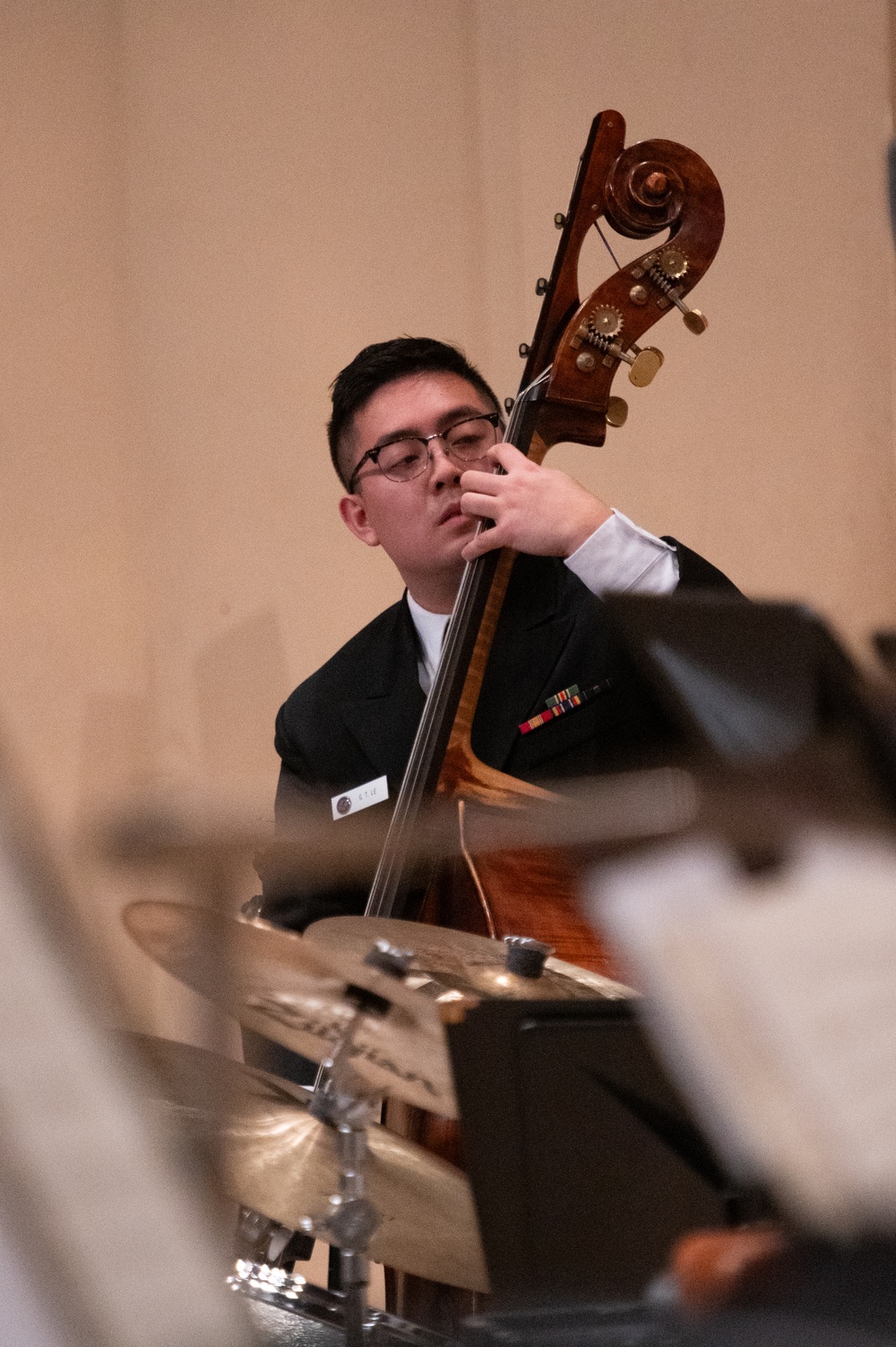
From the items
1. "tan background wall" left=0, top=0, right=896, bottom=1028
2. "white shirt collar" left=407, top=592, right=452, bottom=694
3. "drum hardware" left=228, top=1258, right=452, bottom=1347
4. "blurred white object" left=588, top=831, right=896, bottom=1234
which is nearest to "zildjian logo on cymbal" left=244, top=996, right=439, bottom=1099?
"drum hardware" left=228, top=1258, right=452, bottom=1347

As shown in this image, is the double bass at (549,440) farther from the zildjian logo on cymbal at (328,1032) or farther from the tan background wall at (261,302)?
the tan background wall at (261,302)

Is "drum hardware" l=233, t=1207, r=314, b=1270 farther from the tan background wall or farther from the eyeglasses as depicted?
the tan background wall

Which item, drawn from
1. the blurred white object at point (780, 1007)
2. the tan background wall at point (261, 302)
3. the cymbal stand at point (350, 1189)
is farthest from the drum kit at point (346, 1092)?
the tan background wall at point (261, 302)

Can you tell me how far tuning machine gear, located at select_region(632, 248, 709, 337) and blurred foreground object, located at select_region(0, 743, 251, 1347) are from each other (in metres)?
1.39

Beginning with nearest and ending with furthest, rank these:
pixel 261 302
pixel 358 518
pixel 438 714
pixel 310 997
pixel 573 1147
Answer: pixel 573 1147 → pixel 310 997 → pixel 438 714 → pixel 358 518 → pixel 261 302

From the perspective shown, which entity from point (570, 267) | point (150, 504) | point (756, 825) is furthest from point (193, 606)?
point (756, 825)

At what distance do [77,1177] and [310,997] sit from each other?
58cm

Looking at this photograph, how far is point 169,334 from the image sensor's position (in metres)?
2.61

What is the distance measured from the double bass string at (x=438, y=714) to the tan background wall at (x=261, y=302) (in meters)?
0.88

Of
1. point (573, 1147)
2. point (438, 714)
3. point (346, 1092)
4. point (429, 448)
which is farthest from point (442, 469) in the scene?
point (573, 1147)

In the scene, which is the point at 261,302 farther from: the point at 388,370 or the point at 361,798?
the point at 361,798

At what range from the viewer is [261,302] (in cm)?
259

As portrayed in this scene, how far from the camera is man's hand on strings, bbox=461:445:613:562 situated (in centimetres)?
162

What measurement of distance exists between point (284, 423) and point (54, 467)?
1.32 ft
